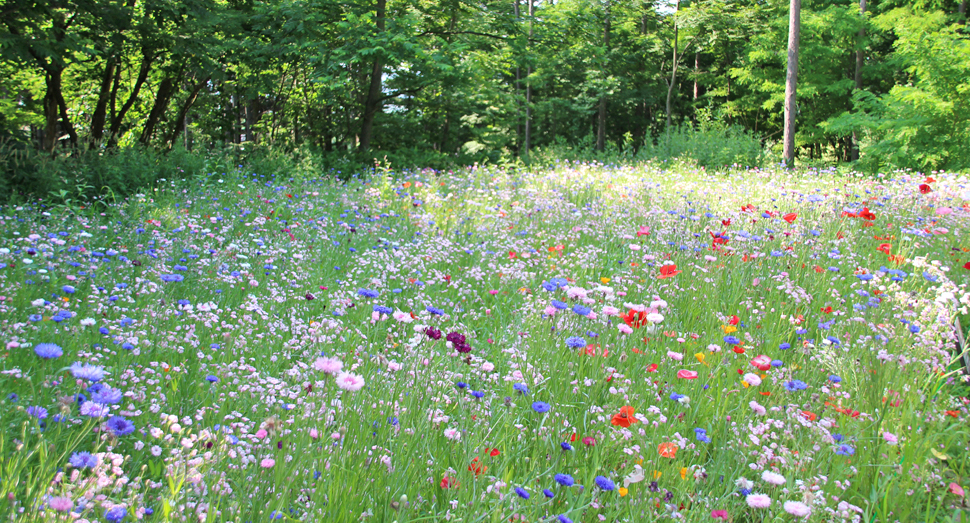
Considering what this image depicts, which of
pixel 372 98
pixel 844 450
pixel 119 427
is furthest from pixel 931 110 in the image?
pixel 119 427

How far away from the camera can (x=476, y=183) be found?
28.4 feet

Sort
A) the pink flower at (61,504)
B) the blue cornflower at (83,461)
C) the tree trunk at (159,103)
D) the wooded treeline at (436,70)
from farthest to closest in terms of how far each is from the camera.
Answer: the tree trunk at (159,103) < the wooded treeline at (436,70) < the blue cornflower at (83,461) < the pink flower at (61,504)

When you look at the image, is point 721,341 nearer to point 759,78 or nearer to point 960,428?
point 960,428

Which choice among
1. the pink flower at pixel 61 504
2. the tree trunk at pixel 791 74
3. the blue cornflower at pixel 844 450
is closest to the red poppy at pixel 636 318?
the blue cornflower at pixel 844 450

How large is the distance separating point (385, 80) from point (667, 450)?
14575 mm

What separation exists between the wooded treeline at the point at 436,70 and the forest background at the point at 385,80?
71 millimetres

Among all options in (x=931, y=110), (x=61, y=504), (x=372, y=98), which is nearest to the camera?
(x=61, y=504)

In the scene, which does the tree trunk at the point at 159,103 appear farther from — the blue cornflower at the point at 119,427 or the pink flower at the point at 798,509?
the pink flower at the point at 798,509

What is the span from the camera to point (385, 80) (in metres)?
14.7

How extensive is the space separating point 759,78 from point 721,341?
2412cm

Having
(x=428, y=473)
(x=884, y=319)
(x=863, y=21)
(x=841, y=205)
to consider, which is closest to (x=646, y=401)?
(x=428, y=473)

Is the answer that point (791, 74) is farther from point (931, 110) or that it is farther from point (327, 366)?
point (327, 366)

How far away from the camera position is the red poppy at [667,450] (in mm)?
1591

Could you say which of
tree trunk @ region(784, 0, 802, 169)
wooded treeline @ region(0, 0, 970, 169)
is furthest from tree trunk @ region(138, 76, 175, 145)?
tree trunk @ region(784, 0, 802, 169)
